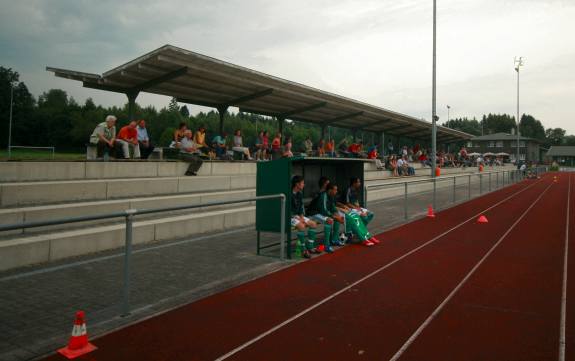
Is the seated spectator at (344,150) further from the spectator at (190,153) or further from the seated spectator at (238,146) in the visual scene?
the spectator at (190,153)

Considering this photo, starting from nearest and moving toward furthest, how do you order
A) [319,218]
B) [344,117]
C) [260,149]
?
[319,218]
[260,149]
[344,117]

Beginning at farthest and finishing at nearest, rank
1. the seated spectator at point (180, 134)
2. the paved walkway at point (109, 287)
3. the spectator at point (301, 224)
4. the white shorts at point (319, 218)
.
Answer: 1. the seated spectator at point (180, 134)
2. the white shorts at point (319, 218)
3. the spectator at point (301, 224)
4. the paved walkway at point (109, 287)

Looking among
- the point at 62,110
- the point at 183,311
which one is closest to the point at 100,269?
the point at 183,311

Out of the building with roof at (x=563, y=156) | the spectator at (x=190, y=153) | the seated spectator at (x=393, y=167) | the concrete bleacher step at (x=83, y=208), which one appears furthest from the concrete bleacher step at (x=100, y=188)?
the building with roof at (x=563, y=156)

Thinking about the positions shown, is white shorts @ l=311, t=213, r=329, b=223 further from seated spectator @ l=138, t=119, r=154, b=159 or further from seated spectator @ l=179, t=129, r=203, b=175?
seated spectator @ l=138, t=119, r=154, b=159

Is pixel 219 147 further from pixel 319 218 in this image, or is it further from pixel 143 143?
pixel 319 218

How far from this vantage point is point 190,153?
13602 mm

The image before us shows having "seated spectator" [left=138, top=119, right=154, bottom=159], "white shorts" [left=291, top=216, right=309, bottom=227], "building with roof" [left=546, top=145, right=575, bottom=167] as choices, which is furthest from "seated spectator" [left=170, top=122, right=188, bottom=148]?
"building with roof" [left=546, top=145, right=575, bottom=167]

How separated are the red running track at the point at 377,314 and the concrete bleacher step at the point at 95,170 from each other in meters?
6.11

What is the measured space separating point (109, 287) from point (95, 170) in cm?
552

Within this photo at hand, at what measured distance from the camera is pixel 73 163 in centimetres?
1016

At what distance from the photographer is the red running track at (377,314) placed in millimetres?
4168

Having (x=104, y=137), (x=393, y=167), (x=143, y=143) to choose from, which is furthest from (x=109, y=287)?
(x=393, y=167)

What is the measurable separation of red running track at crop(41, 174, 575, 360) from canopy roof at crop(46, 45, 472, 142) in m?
7.68
